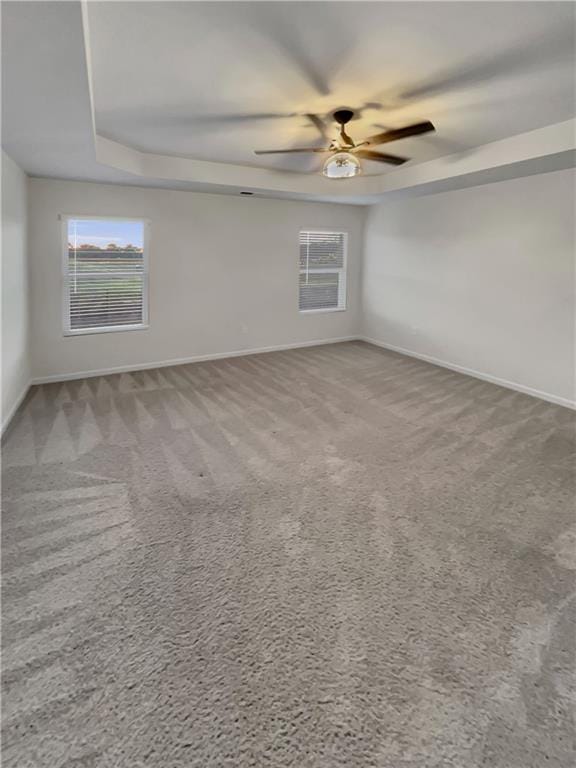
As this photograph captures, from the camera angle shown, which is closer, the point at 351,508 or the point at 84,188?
the point at 351,508

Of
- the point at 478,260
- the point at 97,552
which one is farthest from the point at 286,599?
the point at 478,260

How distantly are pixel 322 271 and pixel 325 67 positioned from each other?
4408 millimetres

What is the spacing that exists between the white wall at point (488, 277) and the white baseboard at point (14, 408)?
16.6 feet

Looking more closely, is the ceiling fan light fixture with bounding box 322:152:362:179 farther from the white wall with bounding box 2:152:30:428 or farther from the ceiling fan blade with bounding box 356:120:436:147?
the white wall with bounding box 2:152:30:428

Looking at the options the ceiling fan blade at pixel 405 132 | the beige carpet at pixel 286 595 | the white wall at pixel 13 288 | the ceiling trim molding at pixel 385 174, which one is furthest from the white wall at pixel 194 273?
the ceiling fan blade at pixel 405 132

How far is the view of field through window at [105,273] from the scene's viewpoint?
488 cm

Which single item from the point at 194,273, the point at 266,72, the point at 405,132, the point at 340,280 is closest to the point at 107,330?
the point at 194,273

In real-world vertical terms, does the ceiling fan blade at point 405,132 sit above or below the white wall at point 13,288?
above

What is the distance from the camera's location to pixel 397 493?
271 cm

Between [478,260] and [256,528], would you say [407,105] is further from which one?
[256,528]

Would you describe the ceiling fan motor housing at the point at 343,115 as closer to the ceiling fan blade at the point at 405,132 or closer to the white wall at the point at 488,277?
the ceiling fan blade at the point at 405,132

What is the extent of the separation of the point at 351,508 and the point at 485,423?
2010 millimetres

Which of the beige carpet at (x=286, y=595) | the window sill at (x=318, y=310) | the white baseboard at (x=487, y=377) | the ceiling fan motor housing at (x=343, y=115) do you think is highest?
the ceiling fan motor housing at (x=343, y=115)

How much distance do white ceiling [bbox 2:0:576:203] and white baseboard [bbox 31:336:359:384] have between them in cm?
220
